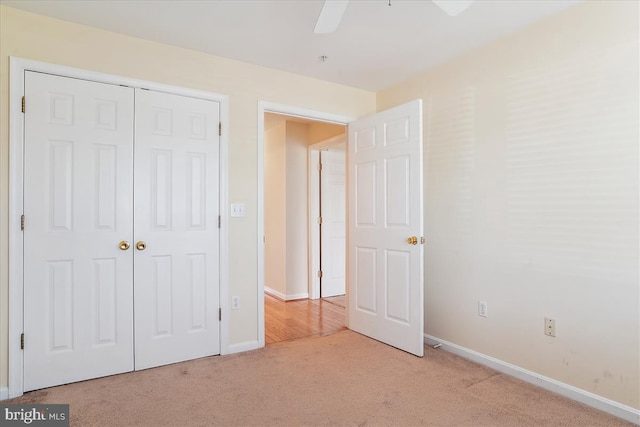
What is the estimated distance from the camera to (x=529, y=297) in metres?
2.37

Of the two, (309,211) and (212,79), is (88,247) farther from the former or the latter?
(309,211)

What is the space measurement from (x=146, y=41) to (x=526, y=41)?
8.63ft

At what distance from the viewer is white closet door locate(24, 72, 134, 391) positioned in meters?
2.22

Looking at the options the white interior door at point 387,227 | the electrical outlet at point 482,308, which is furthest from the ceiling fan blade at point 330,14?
the electrical outlet at point 482,308

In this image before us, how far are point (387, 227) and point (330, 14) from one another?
182 cm

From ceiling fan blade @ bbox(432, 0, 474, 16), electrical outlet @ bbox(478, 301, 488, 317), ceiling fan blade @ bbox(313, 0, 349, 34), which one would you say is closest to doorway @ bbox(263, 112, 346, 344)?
electrical outlet @ bbox(478, 301, 488, 317)

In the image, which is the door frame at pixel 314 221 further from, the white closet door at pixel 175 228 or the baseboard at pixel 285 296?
the white closet door at pixel 175 228

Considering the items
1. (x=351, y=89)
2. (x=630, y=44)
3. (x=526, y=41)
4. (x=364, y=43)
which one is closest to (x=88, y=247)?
(x=364, y=43)

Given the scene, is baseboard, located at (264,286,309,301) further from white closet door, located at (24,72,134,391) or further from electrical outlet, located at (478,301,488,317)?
electrical outlet, located at (478,301,488,317)

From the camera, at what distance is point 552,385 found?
2.23 metres

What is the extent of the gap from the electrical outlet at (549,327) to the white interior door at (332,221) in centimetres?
300

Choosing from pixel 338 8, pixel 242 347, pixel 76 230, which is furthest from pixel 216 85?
pixel 242 347

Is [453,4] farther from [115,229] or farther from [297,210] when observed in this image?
[297,210]

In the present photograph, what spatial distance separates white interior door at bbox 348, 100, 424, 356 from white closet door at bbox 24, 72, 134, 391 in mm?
1884
